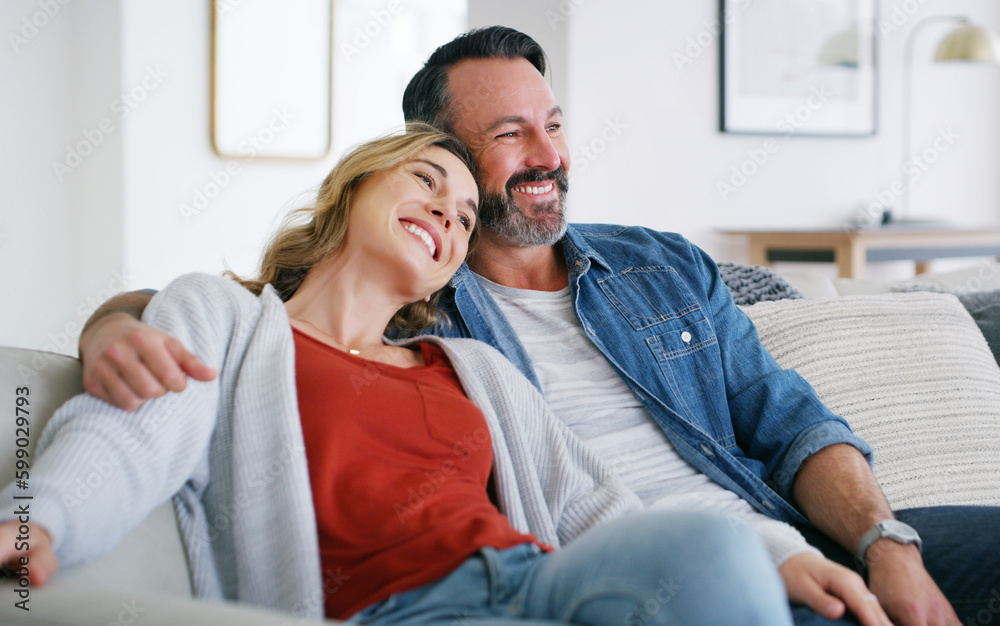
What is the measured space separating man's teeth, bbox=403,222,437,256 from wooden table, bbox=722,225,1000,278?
2453mm

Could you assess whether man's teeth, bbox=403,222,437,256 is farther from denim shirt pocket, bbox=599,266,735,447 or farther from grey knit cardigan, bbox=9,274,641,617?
denim shirt pocket, bbox=599,266,735,447

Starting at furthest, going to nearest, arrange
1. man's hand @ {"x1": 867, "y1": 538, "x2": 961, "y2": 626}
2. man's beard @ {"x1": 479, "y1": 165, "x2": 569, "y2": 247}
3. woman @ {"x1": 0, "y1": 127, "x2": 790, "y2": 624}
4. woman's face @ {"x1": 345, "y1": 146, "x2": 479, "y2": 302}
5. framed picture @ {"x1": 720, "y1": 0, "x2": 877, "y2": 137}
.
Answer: framed picture @ {"x1": 720, "y1": 0, "x2": 877, "y2": 137}, man's beard @ {"x1": 479, "y1": 165, "x2": 569, "y2": 247}, woman's face @ {"x1": 345, "y1": 146, "x2": 479, "y2": 302}, man's hand @ {"x1": 867, "y1": 538, "x2": 961, "y2": 626}, woman @ {"x1": 0, "y1": 127, "x2": 790, "y2": 624}

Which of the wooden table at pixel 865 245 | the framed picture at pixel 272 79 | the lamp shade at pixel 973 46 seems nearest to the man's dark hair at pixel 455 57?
the wooden table at pixel 865 245

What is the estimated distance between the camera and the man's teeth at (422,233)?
1244mm

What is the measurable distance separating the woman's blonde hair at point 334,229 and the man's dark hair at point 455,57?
0.92ft

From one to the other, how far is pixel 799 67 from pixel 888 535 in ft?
10.8

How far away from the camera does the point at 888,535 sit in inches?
45.0

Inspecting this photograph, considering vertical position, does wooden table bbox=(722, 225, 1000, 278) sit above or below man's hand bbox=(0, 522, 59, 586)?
above

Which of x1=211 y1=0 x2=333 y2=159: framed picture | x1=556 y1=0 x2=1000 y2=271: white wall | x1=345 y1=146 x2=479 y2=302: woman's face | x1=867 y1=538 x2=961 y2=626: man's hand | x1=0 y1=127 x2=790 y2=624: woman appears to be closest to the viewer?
x1=0 y1=127 x2=790 y2=624: woman

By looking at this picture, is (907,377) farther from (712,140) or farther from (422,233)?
(712,140)

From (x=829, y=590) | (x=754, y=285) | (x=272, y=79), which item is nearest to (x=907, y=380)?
(x=754, y=285)

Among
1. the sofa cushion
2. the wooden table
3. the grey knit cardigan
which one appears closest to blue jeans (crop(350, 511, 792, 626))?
the grey knit cardigan

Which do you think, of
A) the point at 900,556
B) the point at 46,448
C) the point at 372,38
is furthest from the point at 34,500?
the point at 372,38

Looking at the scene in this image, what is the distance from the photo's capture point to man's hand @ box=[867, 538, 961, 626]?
3.50 ft
